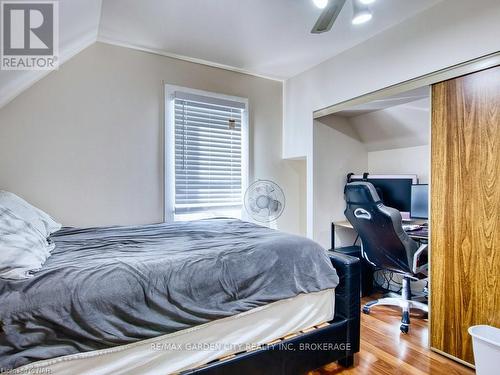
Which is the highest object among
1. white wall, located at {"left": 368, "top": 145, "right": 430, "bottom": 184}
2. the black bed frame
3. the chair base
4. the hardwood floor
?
white wall, located at {"left": 368, "top": 145, "right": 430, "bottom": 184}

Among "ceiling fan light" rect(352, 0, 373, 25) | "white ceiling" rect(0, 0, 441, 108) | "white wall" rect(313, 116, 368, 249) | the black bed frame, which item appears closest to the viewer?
the black bed frame

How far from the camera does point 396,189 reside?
119 inches

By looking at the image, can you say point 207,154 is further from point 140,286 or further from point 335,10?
point 140,286

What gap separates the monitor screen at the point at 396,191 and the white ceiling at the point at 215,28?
1419 millimetres

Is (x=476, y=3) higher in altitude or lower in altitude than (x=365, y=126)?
higher

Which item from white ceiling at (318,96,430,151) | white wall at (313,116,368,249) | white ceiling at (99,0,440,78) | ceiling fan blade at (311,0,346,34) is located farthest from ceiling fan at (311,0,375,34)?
white wall at (313,116,368,249)

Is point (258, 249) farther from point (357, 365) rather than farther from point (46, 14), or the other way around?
point (46, 14)

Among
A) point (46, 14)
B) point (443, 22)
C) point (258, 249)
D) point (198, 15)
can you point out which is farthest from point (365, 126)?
point (46, 14)

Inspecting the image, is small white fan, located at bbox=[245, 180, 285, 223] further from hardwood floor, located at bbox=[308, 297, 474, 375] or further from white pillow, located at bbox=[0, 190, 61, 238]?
white pillow, located at bbox=[0, 190, 61, 238]

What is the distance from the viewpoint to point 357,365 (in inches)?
72.2

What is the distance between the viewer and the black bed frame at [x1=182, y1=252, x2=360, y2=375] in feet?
4.67

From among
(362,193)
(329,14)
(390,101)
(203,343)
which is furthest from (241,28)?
(203,343)

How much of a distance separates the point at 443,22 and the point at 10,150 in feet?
10.8

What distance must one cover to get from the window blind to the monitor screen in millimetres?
1535
